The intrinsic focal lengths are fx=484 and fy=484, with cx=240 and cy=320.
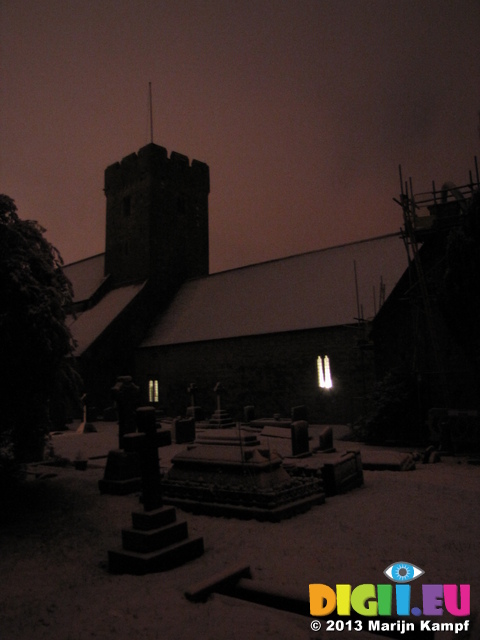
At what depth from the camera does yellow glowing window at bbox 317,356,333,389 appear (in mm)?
20953

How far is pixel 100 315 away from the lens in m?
30.2

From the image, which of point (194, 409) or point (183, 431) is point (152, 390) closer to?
point (194, 409)

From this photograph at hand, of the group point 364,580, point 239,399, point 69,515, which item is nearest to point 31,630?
point 364,580

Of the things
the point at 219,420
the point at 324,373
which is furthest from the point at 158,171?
the point at 324,373

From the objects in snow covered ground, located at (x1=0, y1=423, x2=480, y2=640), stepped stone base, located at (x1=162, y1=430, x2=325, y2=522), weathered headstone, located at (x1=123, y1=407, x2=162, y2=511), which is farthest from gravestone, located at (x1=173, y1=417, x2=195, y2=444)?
weathered headstone, located at (x1=123, y1=407, x2=162, y2=511)

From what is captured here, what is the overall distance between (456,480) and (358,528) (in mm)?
3840

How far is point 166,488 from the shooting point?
28.9ft

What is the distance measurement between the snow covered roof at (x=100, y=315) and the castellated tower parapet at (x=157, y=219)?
1.18m

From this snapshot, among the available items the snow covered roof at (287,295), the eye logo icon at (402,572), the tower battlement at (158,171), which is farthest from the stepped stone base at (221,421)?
the tower battlement at (158,171)

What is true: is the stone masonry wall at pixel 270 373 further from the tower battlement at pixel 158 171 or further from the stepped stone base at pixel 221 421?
the tower battlement at pixel 158 171

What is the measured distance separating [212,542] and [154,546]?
3.71ft

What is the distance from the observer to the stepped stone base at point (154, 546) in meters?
5.38

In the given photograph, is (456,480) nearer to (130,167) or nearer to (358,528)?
(358,528)

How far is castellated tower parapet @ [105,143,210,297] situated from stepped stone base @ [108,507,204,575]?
85.8 ft
